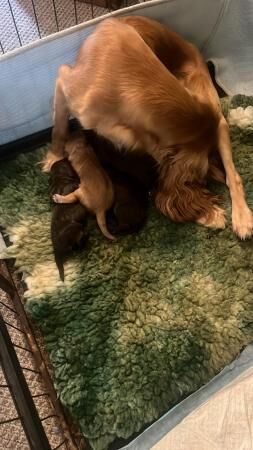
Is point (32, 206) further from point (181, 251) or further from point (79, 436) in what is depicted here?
point (79, 436)

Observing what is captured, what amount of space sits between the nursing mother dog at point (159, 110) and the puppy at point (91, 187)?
0.37 feet

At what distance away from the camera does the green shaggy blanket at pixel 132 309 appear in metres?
1.79

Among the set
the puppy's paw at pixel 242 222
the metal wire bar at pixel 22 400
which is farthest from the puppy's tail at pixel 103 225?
the metal wire bar at pixel 22 400

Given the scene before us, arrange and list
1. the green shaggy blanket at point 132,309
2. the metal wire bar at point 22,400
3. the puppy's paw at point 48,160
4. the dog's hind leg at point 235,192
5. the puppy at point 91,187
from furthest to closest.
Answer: the puppy's paw at point 48,160, the dog's hind leg at point 235,192, the puppy at point 91,187, the green shaggy blanket at point 132,309, the metal wire bar at point 22,400

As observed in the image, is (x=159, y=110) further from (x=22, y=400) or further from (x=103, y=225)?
(x=22, y=400)

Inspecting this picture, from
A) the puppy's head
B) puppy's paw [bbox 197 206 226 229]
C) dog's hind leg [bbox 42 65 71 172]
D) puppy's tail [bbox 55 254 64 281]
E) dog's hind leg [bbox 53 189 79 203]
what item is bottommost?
puppy's paw [bbox 197 206 226 229]

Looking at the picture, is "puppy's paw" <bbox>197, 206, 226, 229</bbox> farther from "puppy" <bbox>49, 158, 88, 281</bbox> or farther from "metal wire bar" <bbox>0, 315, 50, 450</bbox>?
"metal wire bar" <bbox>0, 315, 50, 450</bbox>

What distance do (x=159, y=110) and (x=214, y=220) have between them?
0.53m

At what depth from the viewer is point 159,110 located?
179cm

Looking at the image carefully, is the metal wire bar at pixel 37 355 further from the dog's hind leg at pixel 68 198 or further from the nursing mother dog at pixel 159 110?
the nursing mother dog at pixel 159 110

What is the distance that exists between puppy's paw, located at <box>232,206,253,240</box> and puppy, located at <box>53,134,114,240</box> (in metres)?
0.48

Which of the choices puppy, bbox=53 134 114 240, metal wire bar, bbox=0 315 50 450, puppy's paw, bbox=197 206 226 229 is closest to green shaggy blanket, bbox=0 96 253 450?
puppy's paw, bbox=197 206 226 229

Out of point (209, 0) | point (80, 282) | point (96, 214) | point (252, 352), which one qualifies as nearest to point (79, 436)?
point (80, 282)

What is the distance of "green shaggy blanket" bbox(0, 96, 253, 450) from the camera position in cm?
179
